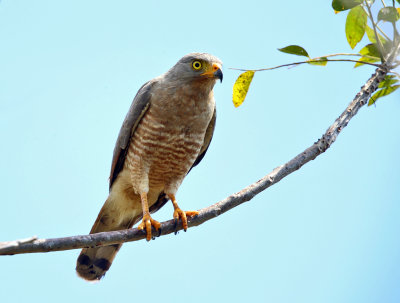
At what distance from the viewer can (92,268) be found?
19.7ft

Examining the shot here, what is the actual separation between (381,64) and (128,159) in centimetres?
307

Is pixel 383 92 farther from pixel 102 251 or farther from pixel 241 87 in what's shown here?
pixel 102 251

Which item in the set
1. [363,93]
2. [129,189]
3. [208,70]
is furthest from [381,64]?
[129,189]

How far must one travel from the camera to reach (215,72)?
5.40 metres

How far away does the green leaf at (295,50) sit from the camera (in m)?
4.04

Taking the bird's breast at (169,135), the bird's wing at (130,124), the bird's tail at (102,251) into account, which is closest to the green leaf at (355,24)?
the bird's breast at (169,135)

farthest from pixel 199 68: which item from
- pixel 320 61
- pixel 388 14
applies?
pixel 388 14

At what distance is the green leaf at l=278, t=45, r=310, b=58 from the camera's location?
4.04 metres

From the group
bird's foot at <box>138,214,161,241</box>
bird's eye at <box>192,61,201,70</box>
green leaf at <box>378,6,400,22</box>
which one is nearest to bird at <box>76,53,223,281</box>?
bird's eye at <box>192,61,201,70</box>

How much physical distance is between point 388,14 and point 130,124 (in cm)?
309

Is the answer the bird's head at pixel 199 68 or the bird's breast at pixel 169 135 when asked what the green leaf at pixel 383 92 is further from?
the bird's breast at pixel 169 135

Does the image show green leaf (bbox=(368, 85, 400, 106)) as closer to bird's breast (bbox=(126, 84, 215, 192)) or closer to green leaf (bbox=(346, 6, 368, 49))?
green leaf (bbox=(346, 6, 368, 49))

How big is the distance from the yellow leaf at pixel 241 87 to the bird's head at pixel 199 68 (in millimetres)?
1053

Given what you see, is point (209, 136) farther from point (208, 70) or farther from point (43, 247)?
point (43, 247)
